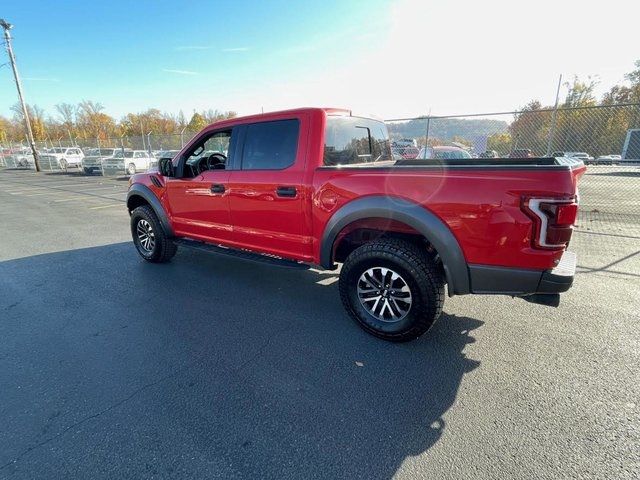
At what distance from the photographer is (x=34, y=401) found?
2219 millimetres

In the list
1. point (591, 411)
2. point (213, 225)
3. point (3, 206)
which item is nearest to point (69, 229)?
point (213, 225)

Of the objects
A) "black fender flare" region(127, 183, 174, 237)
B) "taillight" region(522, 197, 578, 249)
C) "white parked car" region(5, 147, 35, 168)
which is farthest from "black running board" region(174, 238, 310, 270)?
"white parked car" region(5, 147, 35, 168)

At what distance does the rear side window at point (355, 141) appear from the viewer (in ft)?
10.7

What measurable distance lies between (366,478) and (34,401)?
2256 mm

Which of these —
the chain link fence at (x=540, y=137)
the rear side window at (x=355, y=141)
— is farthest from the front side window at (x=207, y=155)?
the chain link fence at (x=540, y=137)

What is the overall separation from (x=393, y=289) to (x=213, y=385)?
1.62m

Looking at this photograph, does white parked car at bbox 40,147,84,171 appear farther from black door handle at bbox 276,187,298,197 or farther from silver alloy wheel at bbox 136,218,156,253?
black door handle at bbox 276,187,298,197

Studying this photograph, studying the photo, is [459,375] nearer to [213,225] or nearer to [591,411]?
[591,411]

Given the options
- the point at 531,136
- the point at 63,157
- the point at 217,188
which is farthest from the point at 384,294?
the point at 63,157

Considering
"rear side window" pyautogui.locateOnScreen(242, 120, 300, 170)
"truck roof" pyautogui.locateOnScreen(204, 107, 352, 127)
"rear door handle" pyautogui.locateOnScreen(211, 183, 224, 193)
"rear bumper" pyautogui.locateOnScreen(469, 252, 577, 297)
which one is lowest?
"rear bumper" pyautogui.locateOnScreen(469, 252, 577, 297)

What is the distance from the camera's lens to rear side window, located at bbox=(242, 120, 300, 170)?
329 cm

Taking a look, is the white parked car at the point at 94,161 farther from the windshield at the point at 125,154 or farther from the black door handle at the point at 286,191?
the black door handle at the point at 286,191

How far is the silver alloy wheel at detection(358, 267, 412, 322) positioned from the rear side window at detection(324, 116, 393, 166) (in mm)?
1188

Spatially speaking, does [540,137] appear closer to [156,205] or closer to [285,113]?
[285,113]
